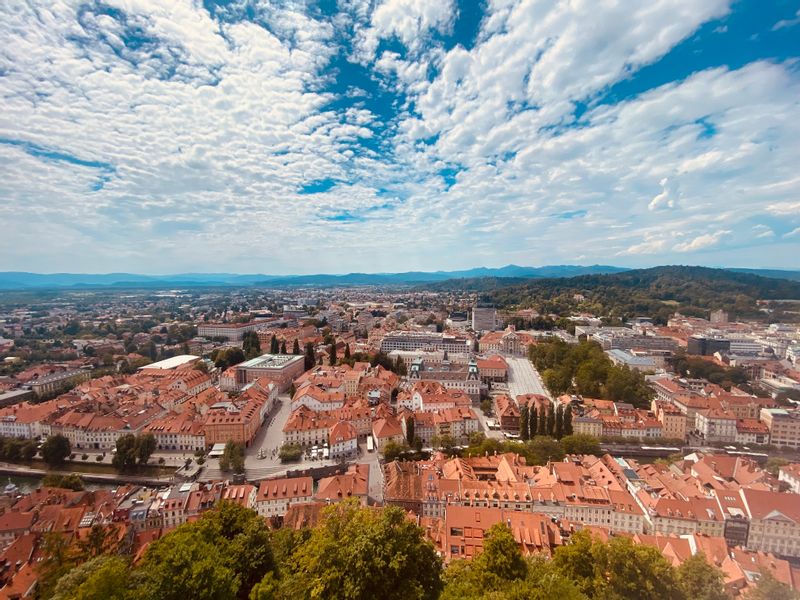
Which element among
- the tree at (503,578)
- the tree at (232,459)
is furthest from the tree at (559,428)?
the tree at (232,459)

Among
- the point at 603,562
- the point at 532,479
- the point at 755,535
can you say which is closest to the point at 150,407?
the point at 532,479

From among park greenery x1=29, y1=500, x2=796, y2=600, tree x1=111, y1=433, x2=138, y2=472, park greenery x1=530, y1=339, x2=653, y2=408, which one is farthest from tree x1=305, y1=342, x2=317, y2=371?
park greenery x1=29, y1=500, x2=796, y2=600

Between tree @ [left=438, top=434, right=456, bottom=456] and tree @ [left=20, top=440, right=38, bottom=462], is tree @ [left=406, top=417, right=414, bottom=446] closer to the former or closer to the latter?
tree @ [left=438, top=434, right=456, bottom=456]

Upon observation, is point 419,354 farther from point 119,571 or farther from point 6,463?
point 119,571

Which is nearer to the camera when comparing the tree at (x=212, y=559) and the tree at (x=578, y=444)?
the tree at (x=212, y=559)

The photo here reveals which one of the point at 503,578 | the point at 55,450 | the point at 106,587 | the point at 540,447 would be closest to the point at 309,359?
the point at 55,450

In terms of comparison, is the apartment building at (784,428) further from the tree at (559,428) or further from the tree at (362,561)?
the tree at (362,561)
